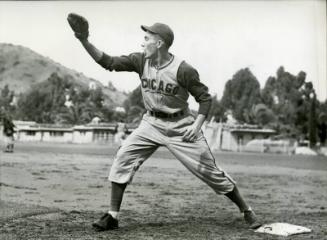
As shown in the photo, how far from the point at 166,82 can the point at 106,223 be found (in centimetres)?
99

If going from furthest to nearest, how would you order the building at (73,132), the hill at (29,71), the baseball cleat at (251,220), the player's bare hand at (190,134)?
the building at (73,132), the hill at (29,71), the baseball cleat at (251,220), the player's bare hand at (190,134)

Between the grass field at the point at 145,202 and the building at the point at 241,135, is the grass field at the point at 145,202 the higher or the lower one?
the lower one

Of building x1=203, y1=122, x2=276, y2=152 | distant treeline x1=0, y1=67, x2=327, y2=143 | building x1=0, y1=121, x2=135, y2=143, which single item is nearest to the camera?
distant treeline x1=0, y1=67, x2=327, y2=143

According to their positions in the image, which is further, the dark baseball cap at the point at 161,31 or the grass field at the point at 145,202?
the dark baseball cap at the point at 161,31

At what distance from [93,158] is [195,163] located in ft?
16.7

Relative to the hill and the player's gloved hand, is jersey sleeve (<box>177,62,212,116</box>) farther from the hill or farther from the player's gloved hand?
the hill

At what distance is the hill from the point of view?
5.38m

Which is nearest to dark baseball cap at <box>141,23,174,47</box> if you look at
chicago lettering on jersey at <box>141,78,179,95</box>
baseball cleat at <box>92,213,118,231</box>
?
chicago lettering on jersey at <box>141,78,179,95</box>

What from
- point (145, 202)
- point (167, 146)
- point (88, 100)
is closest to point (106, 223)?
point (167, 146)

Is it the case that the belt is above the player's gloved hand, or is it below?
above

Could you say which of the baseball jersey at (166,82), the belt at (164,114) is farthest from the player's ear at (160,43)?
the belt at (164,114)

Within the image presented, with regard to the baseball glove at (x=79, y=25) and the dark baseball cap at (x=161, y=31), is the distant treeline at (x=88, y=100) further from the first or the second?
the baseball glove at (x=79, y=25)

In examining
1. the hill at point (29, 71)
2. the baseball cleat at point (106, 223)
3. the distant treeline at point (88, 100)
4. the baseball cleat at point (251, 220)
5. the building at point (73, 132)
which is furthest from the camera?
the building at point (73, 132)

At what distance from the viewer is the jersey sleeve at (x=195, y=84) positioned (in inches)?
133
